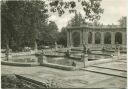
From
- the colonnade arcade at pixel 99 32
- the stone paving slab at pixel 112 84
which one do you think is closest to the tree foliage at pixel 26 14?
the stone paving slab at pixel 112 84

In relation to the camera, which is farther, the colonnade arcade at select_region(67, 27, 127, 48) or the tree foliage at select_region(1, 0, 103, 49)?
the colonnade arcade at select_region(67, 27, 127, 48)

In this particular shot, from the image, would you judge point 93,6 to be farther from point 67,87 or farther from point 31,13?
point 67,87

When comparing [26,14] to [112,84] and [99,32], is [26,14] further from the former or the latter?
[99,32]

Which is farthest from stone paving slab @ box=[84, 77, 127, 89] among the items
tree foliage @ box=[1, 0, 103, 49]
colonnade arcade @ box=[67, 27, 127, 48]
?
colonnade arcade @ box=[67, 27, 127, 48]

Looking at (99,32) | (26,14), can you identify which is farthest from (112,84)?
(99,32)

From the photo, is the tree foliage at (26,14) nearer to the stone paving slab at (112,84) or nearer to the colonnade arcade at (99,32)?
the stone paving slab at (112,84)

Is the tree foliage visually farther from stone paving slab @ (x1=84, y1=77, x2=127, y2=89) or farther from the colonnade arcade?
the colonnade arcade

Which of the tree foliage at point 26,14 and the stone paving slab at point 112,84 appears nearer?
the tree foliage at point 26,14

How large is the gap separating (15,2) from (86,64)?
423 inches

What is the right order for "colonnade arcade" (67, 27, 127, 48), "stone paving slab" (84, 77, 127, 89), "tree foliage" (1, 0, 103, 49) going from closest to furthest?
"tree foliage" (1, 0, 103, 49), "stone paving slab" (84, 77, 127, 89), "colonnade arcade" (67, 27, 127, 48)

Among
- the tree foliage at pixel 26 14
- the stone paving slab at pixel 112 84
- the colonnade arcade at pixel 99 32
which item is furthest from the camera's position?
the colonnade arcade at pixel 99 32

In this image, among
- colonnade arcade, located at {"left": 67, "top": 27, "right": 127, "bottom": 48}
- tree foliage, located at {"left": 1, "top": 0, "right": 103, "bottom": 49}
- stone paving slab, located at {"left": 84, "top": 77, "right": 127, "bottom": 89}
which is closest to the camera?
tree foliage, located at {"left": 1, "top": 0, "right": 103, "bottom": 49}

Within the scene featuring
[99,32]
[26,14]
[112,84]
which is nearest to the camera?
[26,14]

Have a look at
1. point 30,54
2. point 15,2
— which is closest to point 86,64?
point 15,2
